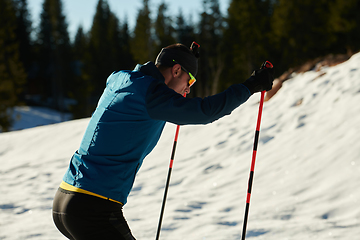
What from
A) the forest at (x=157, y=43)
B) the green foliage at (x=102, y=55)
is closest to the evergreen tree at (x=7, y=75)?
the forest at (x=157, y=43)

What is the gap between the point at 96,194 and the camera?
1.59 meters

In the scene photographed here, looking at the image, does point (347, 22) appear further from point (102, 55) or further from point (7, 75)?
point (102, 55)

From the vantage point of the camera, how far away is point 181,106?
1.53m

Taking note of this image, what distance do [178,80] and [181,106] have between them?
1.27ft

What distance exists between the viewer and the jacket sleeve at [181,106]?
1517 mm

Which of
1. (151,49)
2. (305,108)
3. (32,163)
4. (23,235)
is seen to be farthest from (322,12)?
(23,235)

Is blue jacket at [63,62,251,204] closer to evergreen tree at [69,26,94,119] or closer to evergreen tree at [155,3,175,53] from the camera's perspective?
evergreen tree at [69,26,94,119]

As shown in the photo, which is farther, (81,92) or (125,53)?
(125,53)

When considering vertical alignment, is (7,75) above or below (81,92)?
below

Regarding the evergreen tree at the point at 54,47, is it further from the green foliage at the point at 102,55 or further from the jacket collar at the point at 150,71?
the jacket collar at the point at 150,71

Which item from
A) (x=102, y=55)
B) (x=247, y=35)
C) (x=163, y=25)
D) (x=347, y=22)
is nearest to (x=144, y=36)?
(x=163, y=25)

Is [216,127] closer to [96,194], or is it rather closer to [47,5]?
[96,194]

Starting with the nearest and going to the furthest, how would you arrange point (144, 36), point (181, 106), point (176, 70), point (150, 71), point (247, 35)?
point (181, 106) < point (150, 71) < point (176, 70) < point (247, 35) < point (144, 36)

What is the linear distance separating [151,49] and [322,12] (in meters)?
15.9
